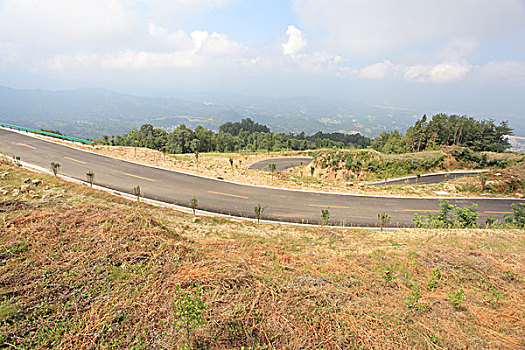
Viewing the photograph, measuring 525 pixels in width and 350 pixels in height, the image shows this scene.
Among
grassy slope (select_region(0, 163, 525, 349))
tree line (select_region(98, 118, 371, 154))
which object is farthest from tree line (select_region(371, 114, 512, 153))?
grassy slope (select_region(0, 163, 525, 349))

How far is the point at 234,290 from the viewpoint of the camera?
16.8 feet

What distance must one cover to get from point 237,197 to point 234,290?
1272cm

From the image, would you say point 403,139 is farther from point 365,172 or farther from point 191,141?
point 191,141

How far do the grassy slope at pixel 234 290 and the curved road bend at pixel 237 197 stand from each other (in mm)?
6835

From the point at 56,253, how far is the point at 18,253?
0.91 metres

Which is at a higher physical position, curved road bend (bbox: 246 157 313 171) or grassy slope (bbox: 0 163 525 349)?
grassy slope (bbox: 0 163 525 349)

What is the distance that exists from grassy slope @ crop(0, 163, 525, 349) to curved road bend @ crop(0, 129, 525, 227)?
6.83 m

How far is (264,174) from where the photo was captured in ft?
82.7

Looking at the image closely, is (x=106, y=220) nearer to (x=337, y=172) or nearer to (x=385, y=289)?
(x=385, y=289)

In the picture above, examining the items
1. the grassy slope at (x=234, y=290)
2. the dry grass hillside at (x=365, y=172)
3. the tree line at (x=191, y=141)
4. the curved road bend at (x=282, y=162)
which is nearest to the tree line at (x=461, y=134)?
the dry grass hillside at (x=365, y=172)

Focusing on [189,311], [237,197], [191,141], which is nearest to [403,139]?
[237,197]

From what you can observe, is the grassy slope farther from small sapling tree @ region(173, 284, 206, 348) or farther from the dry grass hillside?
the dry grass hillside

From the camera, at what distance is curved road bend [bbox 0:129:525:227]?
1567cm

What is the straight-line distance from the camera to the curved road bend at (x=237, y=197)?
51.4ft
